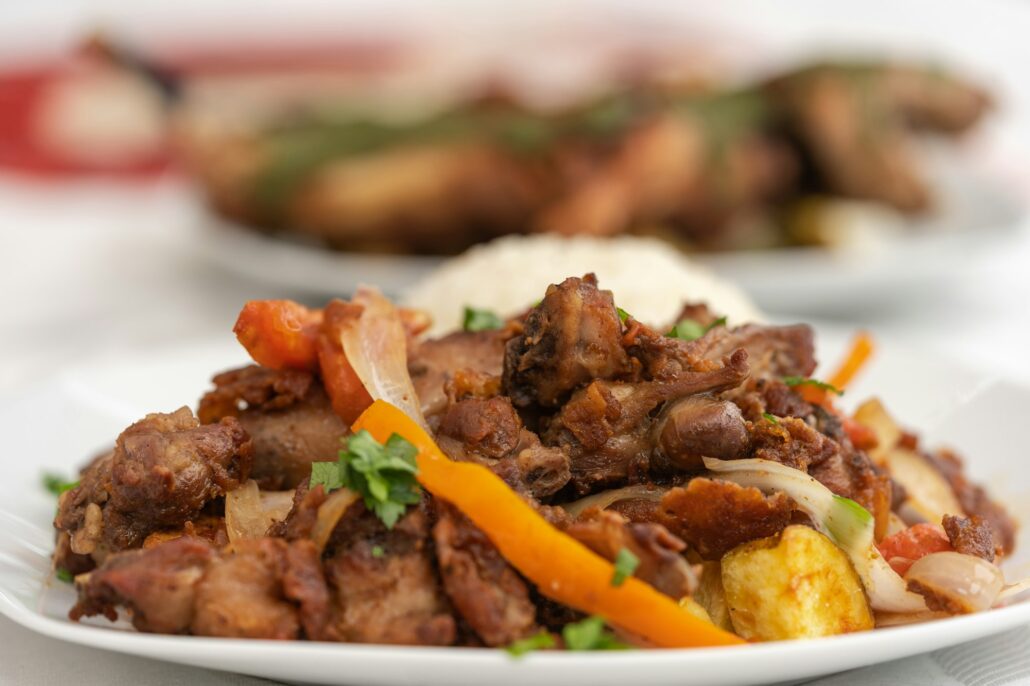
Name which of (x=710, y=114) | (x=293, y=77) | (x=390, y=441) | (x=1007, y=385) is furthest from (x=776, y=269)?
(x=293, y=77)

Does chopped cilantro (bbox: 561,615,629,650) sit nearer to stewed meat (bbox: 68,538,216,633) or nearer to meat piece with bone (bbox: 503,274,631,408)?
meat piece with bone (bbox: 503,274,631,408)

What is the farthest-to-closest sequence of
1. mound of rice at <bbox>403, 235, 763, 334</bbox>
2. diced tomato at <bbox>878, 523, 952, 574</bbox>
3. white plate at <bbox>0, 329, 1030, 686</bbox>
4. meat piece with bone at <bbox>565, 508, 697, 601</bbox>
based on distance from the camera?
1. mound of rice at <bbox>403, 235, 763, 334</bbox>
2. diced tomato at <bbox>878, 523, 952, 574</bbox>
3. meat piece with bone at <bbox>565, 508, 697, 601</bbox>
4. white plate at <bbox>0, 329, 1030, 686</bbox>

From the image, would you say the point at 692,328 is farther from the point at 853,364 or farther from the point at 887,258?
the point at 887,258

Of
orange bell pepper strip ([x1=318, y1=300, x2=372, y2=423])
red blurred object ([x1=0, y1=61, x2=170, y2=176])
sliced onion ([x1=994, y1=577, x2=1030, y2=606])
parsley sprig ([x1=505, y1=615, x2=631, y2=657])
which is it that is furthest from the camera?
red blurred object ([x1=0, y1=61, x2=170, y2=176])

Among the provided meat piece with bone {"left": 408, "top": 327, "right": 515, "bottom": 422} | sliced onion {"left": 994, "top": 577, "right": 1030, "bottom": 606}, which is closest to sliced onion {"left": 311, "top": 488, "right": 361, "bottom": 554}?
meat piece with bone {"left": 408, "top": 327, "right": 515, "bottom": 422}

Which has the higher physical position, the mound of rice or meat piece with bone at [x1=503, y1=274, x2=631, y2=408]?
meat piece with bone at [x1=503, y1=274, x2=631, y2=408]

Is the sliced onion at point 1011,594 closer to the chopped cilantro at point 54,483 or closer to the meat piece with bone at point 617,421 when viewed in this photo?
the meat piece with bone at point 617,421

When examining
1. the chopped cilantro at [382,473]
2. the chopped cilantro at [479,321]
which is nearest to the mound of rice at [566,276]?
the chopped cilantro at [479,321]
